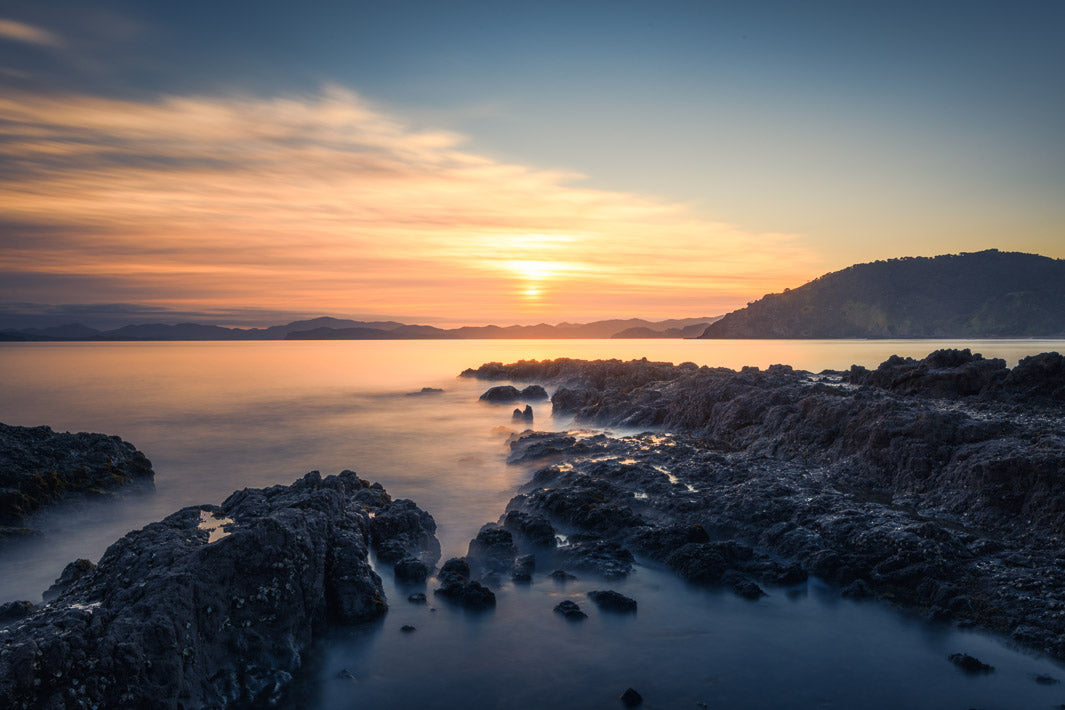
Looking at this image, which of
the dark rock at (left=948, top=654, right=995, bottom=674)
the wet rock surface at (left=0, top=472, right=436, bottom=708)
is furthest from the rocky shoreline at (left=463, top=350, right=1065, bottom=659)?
the wet rock surface at (left=0, top=472, right=436, bottom=708)

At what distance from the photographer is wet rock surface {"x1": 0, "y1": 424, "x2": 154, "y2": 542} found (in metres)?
15.1

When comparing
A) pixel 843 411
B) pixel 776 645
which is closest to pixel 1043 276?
pixel 843 411

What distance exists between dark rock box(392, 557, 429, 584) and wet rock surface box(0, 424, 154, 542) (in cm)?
1001

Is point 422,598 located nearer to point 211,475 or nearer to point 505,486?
point 505,486

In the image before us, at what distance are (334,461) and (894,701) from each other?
74.3 ft

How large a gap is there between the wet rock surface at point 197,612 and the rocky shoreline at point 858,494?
4.57 metres

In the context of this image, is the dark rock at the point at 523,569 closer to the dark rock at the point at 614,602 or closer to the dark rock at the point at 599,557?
the dark rock at the point at 599,557

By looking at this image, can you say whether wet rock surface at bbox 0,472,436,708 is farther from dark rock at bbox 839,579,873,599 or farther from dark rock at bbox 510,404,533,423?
dark rock at bbox 510,404,533,423

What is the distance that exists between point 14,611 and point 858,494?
18.0 metres

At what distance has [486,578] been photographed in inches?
461

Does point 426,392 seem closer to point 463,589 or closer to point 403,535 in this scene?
point 403,535

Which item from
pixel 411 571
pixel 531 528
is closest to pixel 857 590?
pixel 531 528

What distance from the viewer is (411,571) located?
11.6 meters

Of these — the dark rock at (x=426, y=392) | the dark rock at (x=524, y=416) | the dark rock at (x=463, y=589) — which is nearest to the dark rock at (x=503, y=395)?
the dark rock at (x=524, y=416)
